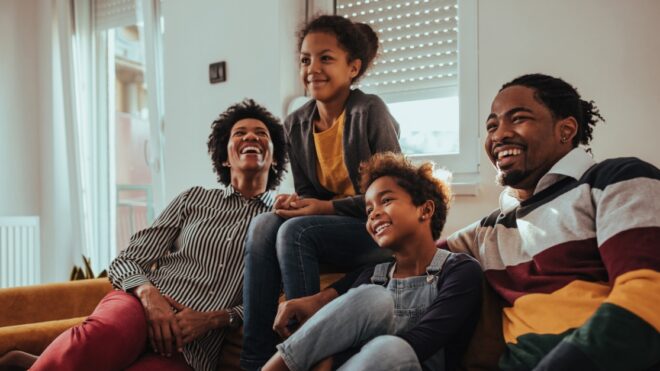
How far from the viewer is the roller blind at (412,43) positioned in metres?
2.45

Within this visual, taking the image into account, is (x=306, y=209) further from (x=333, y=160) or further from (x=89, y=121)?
(x=89, y=121)

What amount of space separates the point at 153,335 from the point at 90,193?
2559 mm

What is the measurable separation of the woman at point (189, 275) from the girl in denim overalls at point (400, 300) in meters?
0.43

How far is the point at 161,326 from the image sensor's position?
1636mm

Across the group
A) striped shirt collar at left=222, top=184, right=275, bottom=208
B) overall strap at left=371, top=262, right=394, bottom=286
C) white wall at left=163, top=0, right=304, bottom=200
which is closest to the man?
overall strap at left=371, top=262, right=394, bottom=286

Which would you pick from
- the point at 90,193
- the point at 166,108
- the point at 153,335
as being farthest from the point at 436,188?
the point at 90,193

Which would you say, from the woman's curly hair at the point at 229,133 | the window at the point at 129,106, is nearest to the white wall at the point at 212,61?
the window at the point at 129,106

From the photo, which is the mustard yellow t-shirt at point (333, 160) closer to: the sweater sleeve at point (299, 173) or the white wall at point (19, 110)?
the sweater sleeve at point (299, 173)

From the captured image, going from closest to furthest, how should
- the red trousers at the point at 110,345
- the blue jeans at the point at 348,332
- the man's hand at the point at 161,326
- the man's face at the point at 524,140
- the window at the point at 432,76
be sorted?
the blue jeans at the point at 348,332 → the man's face at the point at 524,140 → the red trousers at the point at 110,345 → the man's hand at the point at 161,326 → the window at the point at 432,76

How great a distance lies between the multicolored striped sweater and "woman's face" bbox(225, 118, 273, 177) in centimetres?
84

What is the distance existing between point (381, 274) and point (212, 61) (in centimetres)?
193

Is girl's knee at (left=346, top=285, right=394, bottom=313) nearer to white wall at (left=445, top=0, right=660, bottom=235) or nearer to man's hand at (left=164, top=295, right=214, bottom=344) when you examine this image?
man's hand at (left=164, top=295, right=214, bottom=344)

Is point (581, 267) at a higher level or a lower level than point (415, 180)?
lower

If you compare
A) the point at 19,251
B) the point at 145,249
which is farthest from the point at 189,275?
Answer: the point at 19,251
